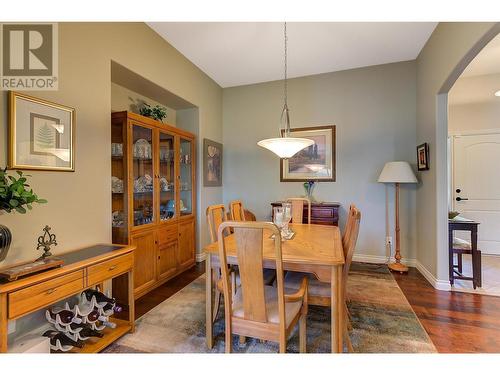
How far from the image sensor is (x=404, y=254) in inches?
142

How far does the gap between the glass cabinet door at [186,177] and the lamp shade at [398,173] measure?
8.88 feet

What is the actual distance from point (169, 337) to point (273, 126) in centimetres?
337

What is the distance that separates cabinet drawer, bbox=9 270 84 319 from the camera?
1.26 meters

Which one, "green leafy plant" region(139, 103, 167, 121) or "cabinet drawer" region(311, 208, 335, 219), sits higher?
"green leafy plant" region(139, 103, 167, 121)

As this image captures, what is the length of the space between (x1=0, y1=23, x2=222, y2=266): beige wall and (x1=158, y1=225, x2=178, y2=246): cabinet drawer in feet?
2.26

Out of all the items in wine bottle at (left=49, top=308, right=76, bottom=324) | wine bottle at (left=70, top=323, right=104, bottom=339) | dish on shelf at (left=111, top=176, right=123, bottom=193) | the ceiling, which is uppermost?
the ceiling

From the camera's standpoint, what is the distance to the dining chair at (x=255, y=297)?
1.31m

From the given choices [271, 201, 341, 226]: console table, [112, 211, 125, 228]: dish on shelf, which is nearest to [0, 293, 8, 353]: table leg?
[112, 211, 125, 228]: dish on shelf

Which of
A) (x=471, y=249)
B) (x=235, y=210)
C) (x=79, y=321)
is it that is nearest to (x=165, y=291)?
(x=79, y=321)

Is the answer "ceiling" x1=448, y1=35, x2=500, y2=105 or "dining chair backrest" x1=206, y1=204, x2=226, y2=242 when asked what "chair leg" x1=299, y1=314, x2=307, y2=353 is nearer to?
"dining chair backrest" x1=206, y1=204, x2=226, y2=242

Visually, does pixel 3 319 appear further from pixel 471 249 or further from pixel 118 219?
pixel 471 249

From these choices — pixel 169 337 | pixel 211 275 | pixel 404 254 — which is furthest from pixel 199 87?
pixel 404 254

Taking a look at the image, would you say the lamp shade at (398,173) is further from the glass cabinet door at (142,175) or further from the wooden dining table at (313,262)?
the glass cabinet door at (142,175)
